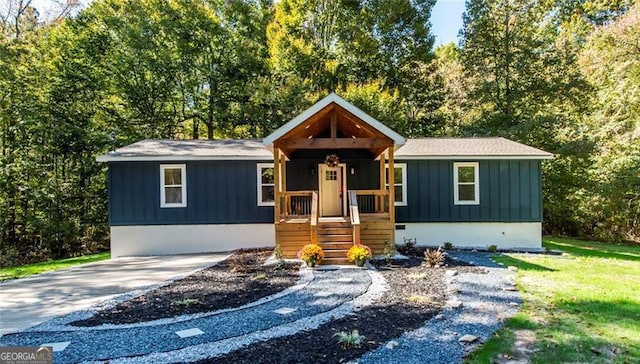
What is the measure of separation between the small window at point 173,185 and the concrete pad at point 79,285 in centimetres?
176

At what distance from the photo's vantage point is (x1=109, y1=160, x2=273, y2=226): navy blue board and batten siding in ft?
37.1

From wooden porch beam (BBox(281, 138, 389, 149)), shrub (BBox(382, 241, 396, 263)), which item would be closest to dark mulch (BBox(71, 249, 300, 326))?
shrub (BBox(382, 241, 396, 263))

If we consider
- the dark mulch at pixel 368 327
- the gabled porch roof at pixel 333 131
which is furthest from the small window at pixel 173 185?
the dark mulch at pixel 368 327

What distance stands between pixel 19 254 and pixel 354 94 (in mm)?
16236

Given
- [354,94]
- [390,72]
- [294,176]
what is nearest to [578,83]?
[390,72]

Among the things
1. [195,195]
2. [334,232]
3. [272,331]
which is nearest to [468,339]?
[272,331]

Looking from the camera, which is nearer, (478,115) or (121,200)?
(121,200)

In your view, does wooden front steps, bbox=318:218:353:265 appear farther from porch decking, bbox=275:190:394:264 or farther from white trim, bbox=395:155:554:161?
white trim, bbox=395:155:554:161

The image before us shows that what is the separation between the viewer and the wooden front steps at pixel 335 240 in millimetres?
8688

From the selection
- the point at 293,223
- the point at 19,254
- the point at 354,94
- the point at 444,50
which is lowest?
the point at 19,254

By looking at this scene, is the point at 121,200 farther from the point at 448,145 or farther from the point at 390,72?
the point at 390,72

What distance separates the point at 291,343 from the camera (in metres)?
4.04

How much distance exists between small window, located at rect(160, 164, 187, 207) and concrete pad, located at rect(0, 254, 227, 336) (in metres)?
1.76

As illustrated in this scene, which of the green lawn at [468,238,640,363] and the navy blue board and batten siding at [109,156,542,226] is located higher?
the navy blue board and batten siding at [109,156,542,226]
